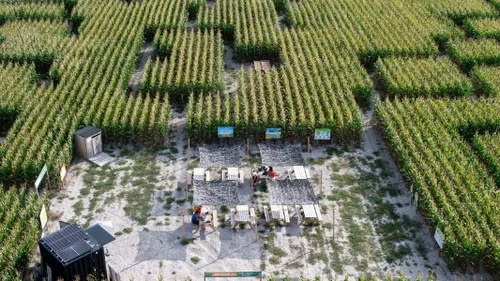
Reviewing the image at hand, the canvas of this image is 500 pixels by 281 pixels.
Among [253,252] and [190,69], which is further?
[190,69]

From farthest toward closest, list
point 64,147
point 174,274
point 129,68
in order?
point 129,68 → point 64,147 → point 174,274

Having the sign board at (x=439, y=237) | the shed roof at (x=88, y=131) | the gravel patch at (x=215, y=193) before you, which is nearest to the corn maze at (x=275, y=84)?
the sign board at (x=439, y=237)

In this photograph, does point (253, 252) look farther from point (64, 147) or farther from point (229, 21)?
point (229, 21)

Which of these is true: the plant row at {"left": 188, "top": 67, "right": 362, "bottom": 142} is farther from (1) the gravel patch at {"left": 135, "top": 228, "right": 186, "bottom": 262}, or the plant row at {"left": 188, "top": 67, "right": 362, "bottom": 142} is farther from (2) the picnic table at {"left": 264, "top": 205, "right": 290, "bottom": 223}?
(1) the gravel patch at {"left": 135, "top": 228, "right": 186, "bottom": 262}

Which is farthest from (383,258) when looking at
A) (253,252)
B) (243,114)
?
(243,114)

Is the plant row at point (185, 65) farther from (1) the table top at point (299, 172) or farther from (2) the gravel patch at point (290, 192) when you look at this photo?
(2) the gravel patch at point (290, 192)

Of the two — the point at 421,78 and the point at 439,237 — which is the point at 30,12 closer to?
the point at 421,78
